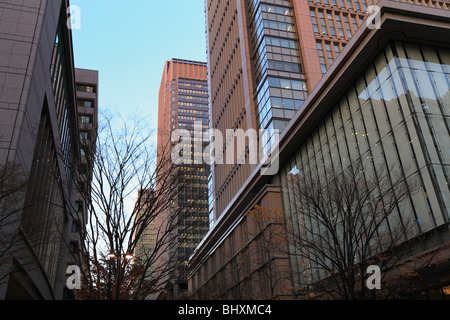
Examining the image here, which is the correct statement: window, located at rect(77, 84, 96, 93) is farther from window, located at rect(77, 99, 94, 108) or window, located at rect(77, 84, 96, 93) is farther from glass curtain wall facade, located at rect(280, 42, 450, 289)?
glass curtain wall facade, located at rect(280, 42, 450, 289)

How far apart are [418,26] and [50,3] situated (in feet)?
68.8

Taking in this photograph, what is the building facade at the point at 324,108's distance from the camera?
1797 centimetres

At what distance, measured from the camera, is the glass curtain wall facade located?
16844 mm

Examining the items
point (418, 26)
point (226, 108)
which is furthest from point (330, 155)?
point (226, 108)

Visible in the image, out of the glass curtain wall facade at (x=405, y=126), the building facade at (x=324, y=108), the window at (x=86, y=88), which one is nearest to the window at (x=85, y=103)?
the window at (x=86, y=88)

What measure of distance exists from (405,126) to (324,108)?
7.53 meters

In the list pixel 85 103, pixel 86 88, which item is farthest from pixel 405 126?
pixel 86 88

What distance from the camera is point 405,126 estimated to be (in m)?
18.4

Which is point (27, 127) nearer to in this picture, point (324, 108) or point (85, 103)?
point (324, 108)

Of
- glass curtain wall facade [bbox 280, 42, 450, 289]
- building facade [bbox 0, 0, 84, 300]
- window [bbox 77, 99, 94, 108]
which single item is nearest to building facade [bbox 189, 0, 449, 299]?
glass curtain wall facade [bbox 280, 42, 450, 289]

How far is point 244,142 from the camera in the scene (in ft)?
154

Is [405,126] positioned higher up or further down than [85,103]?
further down
